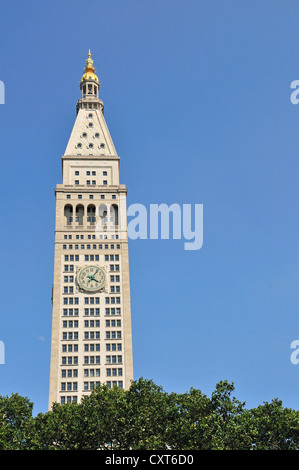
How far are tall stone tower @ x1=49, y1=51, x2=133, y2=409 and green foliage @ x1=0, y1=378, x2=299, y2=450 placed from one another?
1353 inches

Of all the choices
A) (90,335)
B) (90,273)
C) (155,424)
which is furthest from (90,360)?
(155,424)

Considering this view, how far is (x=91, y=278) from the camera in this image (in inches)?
4729

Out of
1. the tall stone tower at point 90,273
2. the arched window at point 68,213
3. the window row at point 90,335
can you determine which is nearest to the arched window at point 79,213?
the tall stone tower at point 90,273

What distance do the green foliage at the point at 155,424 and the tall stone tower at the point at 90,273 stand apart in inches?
1353

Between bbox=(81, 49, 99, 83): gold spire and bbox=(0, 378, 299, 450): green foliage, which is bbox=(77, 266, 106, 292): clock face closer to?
bbox=(0, 378, 299, 450): green foliage

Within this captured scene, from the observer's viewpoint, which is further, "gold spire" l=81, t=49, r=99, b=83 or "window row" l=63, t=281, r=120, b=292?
"gold spire" l=81, t=49, r=99, b=83

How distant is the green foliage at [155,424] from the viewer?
2746 inches

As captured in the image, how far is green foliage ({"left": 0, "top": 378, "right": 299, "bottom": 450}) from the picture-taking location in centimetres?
6975

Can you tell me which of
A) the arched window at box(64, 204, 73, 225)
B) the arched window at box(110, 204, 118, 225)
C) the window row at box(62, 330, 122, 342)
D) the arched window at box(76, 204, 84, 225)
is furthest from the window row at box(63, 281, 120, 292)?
the arched window at box(64, 204, 73, 225)

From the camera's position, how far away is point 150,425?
71.5 metres

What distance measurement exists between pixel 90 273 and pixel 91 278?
1.11 m
